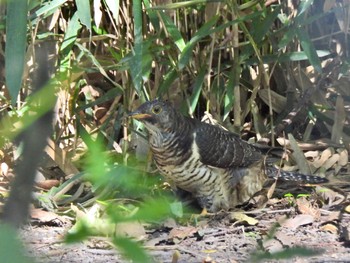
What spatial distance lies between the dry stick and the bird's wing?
3.69m

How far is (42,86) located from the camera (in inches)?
27.8

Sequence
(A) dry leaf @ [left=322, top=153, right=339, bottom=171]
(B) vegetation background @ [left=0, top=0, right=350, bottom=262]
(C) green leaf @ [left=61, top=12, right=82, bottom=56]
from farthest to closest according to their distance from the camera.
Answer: (A) dry leaf @ [left=322, top=153, right=339, bottom=171] < (C) green leaf @ [left=61, top=12, right=82, bottom=56] < (B) vegetation background @ [left=0, top=0, right=350, bottom=262]

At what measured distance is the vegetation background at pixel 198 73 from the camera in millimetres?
4859

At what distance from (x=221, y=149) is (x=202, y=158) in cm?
14

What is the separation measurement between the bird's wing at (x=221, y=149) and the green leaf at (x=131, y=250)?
359cm

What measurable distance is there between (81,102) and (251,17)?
4.74ft

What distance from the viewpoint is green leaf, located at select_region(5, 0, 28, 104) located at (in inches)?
136

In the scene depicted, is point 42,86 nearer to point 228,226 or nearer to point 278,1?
point 228,226

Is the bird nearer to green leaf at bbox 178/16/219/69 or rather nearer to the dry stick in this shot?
green leaf at bbox 178/16/219/69

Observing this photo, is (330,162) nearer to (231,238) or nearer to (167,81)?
(167,81)

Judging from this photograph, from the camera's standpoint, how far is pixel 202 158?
4383mm

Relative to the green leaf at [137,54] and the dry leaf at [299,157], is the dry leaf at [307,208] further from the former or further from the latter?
the green leaf at [137,54]

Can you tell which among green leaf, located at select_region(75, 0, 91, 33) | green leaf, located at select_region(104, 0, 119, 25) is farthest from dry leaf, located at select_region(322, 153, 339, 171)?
green leaf, located at select_region(75, 0, 91, 33)

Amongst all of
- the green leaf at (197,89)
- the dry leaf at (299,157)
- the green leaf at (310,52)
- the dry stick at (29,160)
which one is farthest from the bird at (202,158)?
the dry stick at (29,160)
